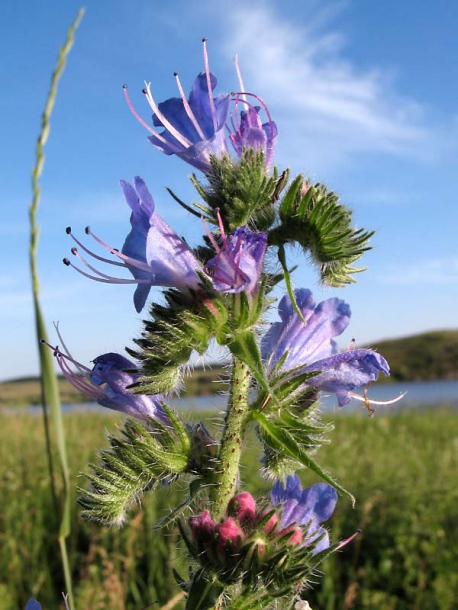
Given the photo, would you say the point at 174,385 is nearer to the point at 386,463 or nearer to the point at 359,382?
the point at 359,382

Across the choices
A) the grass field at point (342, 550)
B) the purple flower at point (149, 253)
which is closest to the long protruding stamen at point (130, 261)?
the purple flower at point (149, 253)

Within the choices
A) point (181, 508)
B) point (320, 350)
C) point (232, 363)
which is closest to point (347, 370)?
point (320, 350)

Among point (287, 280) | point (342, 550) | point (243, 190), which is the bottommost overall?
point (342, 550)

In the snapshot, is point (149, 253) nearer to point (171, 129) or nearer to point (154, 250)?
point (154, 250)

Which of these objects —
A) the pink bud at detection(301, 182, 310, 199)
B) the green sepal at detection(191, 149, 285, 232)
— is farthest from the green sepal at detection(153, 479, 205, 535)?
the pink bud at detection(301, 182, 310, 199)

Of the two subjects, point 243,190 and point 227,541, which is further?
point 243,190

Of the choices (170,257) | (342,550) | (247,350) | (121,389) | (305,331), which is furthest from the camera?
(342,550)

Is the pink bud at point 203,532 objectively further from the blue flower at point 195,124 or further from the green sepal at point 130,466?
the blue flower at point 195,124

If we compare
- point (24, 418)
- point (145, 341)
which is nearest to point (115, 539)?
point (145, 341)
